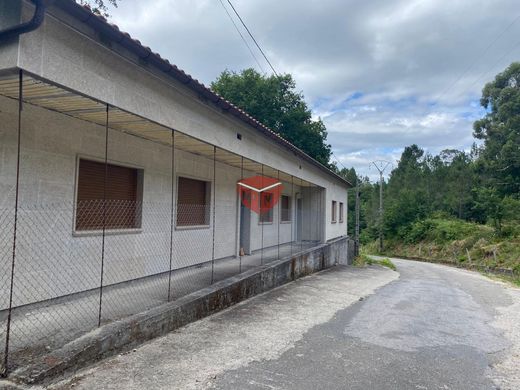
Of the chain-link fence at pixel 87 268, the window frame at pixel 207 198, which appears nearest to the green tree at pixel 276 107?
the window frame at pixel 207 198

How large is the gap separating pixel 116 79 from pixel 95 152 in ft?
6.31

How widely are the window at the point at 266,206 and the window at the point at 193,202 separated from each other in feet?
12.3

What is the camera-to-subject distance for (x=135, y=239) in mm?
6938

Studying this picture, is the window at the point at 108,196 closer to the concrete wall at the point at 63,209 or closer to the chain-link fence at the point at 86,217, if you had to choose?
the chain-link fence at the point at 86,217

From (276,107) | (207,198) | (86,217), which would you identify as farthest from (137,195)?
(276,107)

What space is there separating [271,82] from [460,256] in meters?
20.4

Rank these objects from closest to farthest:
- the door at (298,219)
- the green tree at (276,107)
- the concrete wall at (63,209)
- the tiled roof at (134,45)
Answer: the tiled roof at (134,45) < the concrete wall at (63,209) < the door at (298,219) < the green tree at (276,107)

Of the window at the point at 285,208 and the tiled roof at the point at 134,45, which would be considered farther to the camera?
the window at the point at 285,208

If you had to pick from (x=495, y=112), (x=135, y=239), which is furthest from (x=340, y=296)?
(x=495, y=112)

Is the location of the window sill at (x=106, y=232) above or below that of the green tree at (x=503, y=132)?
below

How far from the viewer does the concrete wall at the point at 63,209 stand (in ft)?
15.2

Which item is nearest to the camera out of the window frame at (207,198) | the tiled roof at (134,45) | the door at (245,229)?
the tiled roof at (134,45)

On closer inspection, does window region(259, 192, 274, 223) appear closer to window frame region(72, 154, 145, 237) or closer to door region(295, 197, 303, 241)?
door region(295, 197, 303, 241)

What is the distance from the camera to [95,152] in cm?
597
